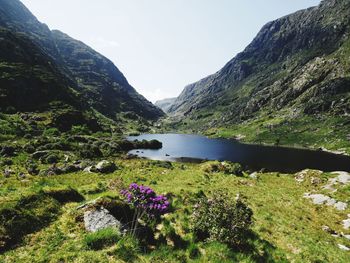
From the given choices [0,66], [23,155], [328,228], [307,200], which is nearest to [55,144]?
[23,155]

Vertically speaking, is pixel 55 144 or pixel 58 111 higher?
pixel 58 111

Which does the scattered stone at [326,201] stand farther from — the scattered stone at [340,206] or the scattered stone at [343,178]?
the scattered stone at [343,178]

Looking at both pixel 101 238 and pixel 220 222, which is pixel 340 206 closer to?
pixel 220 222

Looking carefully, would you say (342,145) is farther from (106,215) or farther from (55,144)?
(106,215)

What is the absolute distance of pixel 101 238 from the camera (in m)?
12.2

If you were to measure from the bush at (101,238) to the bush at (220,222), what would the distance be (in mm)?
4960

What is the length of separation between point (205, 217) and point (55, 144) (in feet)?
274

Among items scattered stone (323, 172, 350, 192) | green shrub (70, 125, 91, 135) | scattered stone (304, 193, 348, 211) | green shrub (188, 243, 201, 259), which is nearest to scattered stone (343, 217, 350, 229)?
scattered stone (304, 193, 348, 211)

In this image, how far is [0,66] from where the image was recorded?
17875 centimetres

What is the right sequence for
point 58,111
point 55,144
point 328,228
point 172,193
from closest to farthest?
point 172,193, point 328,228, point 55,144, point 58,111

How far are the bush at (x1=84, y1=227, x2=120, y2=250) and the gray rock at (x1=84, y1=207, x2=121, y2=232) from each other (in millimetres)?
729

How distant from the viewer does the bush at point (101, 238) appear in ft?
38.9

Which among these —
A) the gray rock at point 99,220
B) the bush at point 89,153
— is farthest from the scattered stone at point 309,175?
the bush at point 89,153

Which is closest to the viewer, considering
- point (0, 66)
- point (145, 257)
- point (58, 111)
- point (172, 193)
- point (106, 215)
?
point (145, 257)
